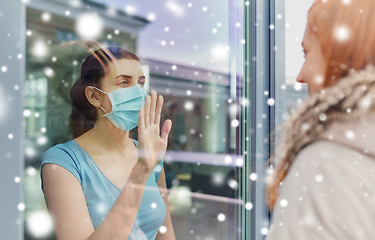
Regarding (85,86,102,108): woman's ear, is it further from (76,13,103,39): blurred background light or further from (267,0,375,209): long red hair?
(267,0,375,209): long red hair

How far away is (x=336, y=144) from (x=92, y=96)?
0.67 meters

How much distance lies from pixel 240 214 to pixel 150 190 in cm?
58

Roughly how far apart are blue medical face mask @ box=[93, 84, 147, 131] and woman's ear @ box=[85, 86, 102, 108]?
3 centimetres

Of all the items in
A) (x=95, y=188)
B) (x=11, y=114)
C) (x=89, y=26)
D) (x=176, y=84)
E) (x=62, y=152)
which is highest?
(x=89, y=26)

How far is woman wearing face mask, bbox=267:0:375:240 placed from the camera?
1.15ft

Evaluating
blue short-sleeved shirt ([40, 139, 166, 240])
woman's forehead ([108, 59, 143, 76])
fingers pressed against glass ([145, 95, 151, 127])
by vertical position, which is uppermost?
woman's forehead ([108, 59, 143, 76])

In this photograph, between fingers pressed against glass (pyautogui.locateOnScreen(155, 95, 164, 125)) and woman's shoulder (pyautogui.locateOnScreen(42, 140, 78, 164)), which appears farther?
fingers pressed against glass (pyautogui.locateOnScreen(155, 95, 164, 125))

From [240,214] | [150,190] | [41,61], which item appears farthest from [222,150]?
[41,61]

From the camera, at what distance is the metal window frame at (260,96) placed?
4.14 feet

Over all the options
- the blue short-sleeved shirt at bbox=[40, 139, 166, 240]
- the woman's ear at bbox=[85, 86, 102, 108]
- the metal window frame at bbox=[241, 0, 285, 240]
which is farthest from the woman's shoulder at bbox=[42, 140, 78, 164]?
the metal window frame at bbox=[241, 0, 285, 240]

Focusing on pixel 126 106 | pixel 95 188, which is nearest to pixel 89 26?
pixel 126 106

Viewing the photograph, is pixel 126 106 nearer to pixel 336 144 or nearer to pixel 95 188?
pixel 95 188

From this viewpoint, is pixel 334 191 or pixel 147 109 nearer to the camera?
pixel 334 191

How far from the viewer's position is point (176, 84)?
1074 millimetres
